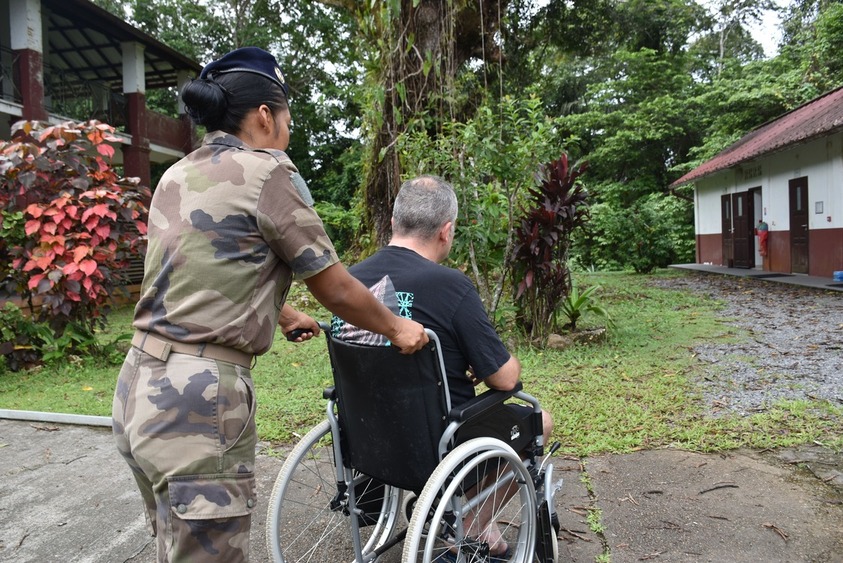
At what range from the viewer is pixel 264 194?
1.46 m

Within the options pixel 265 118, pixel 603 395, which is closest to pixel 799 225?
pixel 603 395

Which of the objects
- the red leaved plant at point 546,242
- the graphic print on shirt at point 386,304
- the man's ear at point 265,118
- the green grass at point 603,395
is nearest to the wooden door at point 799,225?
the green grass at point 603,395

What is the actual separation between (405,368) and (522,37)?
1200cm

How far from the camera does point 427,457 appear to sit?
1.93m

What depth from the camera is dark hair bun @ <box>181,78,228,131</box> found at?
1.51 meters

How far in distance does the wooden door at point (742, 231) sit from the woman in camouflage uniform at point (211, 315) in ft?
53.2

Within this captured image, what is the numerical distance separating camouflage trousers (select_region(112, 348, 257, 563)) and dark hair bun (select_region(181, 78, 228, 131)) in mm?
579

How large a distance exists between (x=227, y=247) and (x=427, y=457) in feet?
2.94

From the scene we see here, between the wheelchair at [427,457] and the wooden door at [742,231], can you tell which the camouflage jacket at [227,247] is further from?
the wooden door at [742,231]

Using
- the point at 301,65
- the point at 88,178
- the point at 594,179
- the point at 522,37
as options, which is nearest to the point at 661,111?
the point at 594,179

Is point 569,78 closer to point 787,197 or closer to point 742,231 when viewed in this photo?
point 742,231

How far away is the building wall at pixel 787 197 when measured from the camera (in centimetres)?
1150

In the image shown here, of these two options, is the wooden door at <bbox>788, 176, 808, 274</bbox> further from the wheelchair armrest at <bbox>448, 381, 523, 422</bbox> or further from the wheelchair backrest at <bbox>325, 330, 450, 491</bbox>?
the wheelchair backrest at <bbox>325, 330, 450, 491</bbox>

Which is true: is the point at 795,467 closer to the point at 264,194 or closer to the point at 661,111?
the point at 264,194
